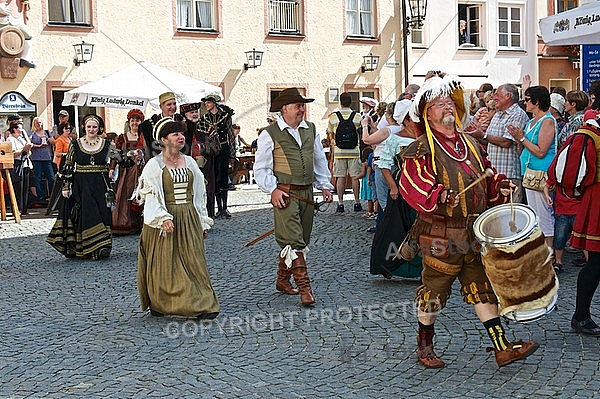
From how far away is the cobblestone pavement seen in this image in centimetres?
522

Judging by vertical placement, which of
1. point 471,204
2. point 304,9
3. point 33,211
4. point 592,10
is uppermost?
point 304,9

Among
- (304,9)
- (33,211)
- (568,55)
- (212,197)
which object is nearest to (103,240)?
(212,197)

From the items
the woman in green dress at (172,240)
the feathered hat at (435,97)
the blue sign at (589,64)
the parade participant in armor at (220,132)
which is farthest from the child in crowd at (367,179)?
the feathered hat at (435,97)

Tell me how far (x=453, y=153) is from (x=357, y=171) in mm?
8232

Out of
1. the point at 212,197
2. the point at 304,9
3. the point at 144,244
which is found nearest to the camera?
the point at 144,244

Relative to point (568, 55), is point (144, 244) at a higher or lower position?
lower

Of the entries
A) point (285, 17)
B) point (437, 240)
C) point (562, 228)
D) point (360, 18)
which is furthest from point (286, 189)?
point (360, 18)

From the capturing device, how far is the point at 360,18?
2458cm

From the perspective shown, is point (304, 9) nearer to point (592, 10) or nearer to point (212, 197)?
point (212, 197)

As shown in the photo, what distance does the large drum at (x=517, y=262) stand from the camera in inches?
200

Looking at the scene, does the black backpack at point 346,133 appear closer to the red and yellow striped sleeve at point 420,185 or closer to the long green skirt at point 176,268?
the long green skirt at point 176,268

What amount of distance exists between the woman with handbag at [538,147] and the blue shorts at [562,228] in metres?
0.06

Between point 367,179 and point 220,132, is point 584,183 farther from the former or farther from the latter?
point 220,132

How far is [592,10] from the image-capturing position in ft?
33.2
